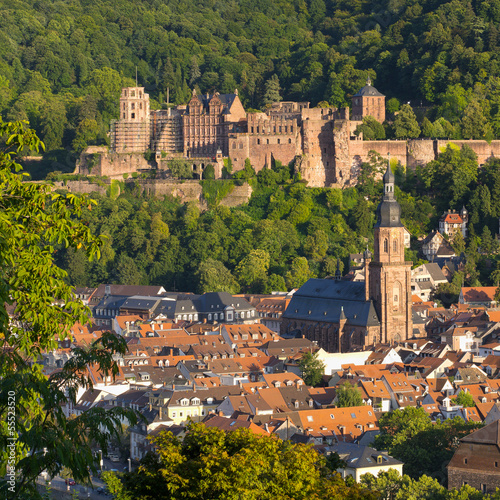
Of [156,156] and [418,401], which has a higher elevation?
[156,156]

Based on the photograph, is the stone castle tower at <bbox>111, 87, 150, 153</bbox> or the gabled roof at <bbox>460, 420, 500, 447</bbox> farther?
the stone castle tower at <bbox>111, 87, 150, 153</bbox>

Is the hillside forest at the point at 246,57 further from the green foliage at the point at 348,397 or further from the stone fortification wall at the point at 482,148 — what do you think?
the green foliage at the point at 348,397

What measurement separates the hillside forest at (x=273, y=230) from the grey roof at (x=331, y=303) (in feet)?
23.7

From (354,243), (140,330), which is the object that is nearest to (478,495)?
(140,330)

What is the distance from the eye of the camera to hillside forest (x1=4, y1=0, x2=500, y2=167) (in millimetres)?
90750

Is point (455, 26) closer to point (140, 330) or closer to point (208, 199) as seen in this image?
point (208, 199)

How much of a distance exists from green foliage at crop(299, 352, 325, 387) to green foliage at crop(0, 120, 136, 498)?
149ft

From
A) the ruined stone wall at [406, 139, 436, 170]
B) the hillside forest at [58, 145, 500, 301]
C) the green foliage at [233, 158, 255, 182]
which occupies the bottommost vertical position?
the hillside forest at [58, 145, 500, 301]

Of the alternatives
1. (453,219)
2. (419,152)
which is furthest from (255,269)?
(419,152)

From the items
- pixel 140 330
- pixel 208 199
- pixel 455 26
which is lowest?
pixel 140 330

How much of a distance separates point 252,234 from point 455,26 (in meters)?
26.2

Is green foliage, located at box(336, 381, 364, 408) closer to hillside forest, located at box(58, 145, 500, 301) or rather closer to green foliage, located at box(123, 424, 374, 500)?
hillside forest, located at box(58, 145, 500, 301)

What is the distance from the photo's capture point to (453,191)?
83562 mm

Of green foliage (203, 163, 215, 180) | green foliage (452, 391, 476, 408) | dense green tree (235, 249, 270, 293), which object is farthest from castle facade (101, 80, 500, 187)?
green foliage (452, 391, 476, 408)
